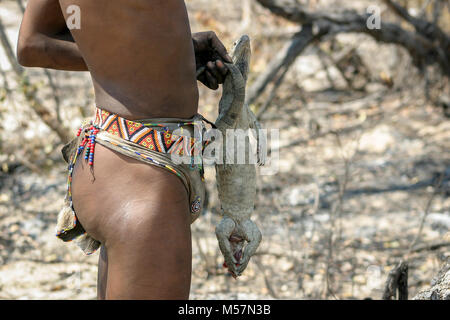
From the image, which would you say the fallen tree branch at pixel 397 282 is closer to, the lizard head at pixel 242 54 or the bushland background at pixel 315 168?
the bushland background at pixel 315 168

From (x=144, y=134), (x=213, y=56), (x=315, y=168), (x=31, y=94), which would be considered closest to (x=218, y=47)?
(x=213, y=56)

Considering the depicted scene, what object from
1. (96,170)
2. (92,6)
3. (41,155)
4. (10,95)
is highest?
(10,95)

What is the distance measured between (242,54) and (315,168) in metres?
3.09

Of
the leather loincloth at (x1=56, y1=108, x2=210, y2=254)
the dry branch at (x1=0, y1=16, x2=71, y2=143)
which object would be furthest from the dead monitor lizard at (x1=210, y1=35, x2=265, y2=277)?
the dry branch at (x1=0, y1=16, x2=71, y2=143)

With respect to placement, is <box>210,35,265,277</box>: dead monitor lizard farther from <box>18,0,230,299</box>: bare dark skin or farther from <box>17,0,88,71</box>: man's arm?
<box>17,0,88,71</box>: man's arm

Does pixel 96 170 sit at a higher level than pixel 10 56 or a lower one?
lower

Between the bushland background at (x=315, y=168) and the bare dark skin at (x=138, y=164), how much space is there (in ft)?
4.06

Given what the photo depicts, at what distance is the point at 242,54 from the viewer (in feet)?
6.11

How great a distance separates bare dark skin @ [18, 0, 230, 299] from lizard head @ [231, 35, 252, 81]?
307 millimetres
